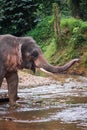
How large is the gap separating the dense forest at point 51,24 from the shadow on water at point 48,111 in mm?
8458

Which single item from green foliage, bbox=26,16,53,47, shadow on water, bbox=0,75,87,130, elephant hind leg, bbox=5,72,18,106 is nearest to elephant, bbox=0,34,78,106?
elephant hind leg, bbox=5,72,18,106

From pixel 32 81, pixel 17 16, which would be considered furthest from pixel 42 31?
pixel 32 81

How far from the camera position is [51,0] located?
3391cm

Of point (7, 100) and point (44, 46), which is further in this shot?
point (44, 46)

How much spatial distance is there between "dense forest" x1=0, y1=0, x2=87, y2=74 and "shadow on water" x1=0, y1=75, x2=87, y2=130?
8458 millimetres

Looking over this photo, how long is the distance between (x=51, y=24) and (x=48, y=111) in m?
19.9

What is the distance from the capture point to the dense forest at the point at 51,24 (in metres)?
21.2

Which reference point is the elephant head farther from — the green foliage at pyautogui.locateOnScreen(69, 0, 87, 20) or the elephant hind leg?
the green foliage at pyautogui.locateOnScreen(69, 0, 87, 20)

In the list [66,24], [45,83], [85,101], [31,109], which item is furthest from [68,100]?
[66,24]

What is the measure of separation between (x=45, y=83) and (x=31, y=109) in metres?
5.71

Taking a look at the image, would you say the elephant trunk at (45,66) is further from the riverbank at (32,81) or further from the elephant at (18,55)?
the riverbank at (32,81)

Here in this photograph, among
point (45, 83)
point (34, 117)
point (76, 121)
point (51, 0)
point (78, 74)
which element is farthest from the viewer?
point (51, 0)

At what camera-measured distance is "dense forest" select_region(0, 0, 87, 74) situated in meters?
21.2

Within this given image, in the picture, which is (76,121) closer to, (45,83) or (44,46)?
(45,83)
